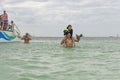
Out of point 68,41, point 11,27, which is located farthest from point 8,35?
point 68,41

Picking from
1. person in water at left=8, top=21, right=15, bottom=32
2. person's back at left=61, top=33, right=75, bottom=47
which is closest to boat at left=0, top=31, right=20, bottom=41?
person in water at left=8, top=21, right=15, bottom=32

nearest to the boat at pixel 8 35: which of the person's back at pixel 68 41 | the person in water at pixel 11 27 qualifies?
the person in water at pixel 11 27

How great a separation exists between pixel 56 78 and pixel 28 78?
712mm

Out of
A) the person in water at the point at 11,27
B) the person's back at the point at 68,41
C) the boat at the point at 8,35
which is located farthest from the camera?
the person in water at the point at 11,27

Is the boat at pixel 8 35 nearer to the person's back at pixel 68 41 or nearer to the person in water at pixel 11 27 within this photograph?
the person in water at pixel 11 27

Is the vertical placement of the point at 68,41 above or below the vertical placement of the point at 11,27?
below

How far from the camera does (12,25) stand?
3023cm

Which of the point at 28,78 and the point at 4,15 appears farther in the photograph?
the point at 4,15

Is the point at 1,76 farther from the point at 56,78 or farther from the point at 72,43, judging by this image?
the point at 72,43

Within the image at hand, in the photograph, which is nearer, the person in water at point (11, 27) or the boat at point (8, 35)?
the boat at point (8, 35)

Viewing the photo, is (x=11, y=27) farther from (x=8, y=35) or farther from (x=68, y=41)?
(x=68, y=41)

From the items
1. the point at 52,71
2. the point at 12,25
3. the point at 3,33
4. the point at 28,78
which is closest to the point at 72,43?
the point at 3,33

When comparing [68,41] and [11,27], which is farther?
[11,27]

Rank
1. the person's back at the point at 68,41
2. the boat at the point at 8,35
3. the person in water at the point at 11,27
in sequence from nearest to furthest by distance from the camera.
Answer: the person's back at the point at 68,41
the boat at the point at 8,35
the person in water at the point at 11,27
